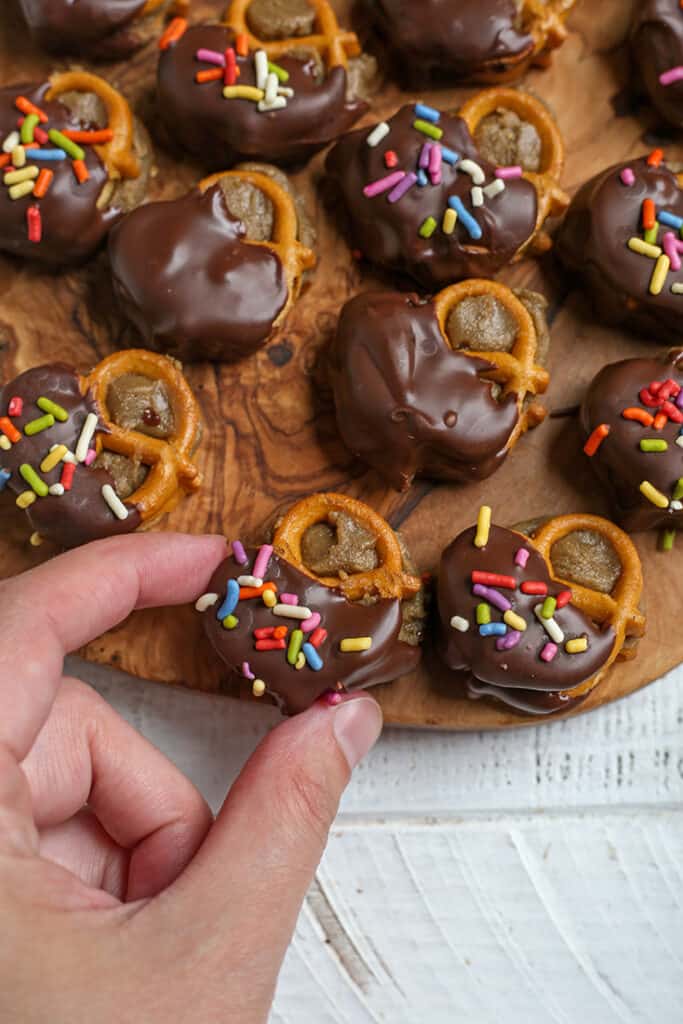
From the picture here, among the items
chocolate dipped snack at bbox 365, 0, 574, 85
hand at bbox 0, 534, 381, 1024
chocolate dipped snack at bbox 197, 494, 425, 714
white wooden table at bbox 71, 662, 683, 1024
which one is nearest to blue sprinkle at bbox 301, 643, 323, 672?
chocolate dipped snack at bbox 197, 494, 425, 714

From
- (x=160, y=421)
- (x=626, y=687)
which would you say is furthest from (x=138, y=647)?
(x=626, y=687)

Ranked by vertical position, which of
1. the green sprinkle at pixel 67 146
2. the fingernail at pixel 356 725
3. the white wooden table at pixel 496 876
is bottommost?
the white wooden table at pixel 496 876

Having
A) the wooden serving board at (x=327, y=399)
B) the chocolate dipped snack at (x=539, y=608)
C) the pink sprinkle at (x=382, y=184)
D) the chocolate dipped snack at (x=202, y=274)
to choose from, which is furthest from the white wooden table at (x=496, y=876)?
the pink sprinkle at (x=382, y=184)

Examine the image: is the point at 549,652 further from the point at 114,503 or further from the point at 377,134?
the point at 377,134

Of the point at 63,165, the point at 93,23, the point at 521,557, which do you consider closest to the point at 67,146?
the point at 63,165

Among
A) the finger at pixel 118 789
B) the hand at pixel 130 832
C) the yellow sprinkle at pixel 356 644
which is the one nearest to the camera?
the hand at pixel 130 832

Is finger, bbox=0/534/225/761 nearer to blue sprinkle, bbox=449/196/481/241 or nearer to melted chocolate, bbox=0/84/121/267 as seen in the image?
melted chocolate, bbox=0/84/121/267

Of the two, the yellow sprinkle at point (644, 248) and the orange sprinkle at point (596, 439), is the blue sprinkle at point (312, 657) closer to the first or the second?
the orange sprinkle at point (596, 439)
